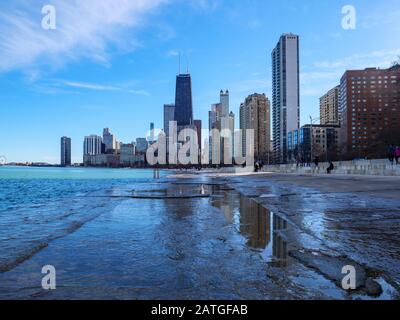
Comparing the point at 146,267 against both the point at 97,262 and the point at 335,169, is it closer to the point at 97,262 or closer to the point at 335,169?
Result: the point at 97,262

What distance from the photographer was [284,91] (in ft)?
455

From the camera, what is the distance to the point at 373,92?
71.8 meters

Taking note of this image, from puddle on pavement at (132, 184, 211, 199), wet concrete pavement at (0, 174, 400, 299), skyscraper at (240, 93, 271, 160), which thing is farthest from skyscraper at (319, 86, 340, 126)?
wet concrete pavement at (0, 174, 400, 299)

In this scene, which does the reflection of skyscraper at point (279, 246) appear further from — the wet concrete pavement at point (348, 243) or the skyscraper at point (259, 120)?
the skyscraper at point (259, 120)

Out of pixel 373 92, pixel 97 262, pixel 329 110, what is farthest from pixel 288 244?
pixel 329 110

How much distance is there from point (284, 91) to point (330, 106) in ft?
83.2

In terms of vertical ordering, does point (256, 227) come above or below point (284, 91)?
below

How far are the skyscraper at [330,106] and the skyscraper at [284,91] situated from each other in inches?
348

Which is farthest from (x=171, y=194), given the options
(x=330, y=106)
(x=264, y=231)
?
(x=330, y=106)

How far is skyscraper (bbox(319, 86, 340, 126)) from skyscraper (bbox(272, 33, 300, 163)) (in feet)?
29.0

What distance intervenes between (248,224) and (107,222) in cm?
354

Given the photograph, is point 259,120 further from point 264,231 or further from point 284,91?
point 264,231

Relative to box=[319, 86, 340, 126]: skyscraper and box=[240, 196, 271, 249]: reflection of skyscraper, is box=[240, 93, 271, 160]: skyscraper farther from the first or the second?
box=[240, 196, 271, 249]: reflection of skyscraper

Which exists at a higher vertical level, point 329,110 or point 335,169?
point 329,110
